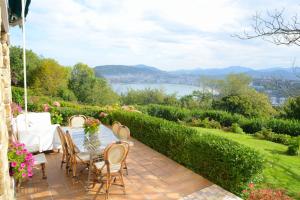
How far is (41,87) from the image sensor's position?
1125 inches

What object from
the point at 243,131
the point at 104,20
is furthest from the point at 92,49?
the point at 243,131

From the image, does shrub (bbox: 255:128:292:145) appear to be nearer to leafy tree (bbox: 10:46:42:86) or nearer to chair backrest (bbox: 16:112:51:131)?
chair backrest (bbox: 16:112:51:131)

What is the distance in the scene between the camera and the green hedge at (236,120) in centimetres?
1383

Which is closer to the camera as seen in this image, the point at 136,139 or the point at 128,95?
the point at 136,139

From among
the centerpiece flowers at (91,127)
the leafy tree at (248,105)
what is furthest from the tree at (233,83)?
the centerpiece flowers at (91,127)

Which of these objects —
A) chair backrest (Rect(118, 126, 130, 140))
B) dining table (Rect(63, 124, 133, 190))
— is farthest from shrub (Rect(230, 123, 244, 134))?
dining table (Rect(63, 124, 133, 190))

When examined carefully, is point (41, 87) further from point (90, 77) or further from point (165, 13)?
point (165, 13)

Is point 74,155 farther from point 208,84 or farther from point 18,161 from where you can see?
point 208,84

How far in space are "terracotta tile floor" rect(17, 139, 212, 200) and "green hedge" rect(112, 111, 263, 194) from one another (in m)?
0.24

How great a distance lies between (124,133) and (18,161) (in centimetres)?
244

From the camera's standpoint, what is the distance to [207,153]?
5.47 m

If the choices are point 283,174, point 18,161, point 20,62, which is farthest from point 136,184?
point 20,62

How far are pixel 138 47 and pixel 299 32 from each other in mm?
13308

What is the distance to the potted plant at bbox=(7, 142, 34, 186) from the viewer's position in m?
3.97
